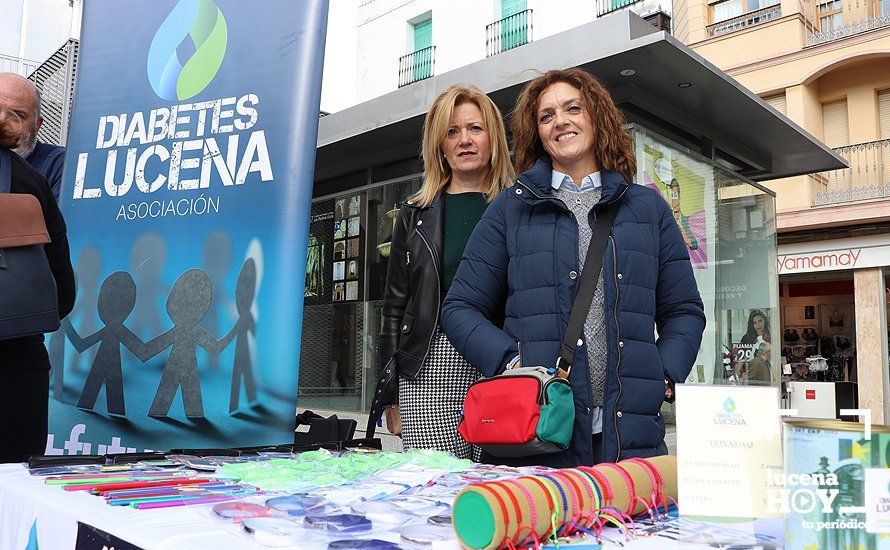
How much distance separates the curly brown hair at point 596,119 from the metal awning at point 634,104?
2239 mm

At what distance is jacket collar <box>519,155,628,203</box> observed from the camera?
6.51 feet

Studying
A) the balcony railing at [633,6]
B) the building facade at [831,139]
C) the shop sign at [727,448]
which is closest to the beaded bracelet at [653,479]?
the shop sign at [727,448]

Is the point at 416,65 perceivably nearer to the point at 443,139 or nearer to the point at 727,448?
the point at 443,139

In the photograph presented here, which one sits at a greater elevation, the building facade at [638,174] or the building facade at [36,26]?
the building facade at [36,26]

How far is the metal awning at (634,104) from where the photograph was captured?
5.21m

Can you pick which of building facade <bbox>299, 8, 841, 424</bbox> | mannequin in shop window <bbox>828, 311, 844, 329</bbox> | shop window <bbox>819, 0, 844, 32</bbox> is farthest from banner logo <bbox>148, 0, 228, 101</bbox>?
mannequin in shop window <bbox>828, 311, 844, 329</bbox>

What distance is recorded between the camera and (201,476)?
131 cm

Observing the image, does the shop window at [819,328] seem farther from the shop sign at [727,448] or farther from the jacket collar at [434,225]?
the shop sign at [727,448]

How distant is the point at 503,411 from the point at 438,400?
2.73 ft

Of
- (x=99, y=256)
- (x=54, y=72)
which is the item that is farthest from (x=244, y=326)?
(x=54, y=72)

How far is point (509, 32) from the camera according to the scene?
46.8 ft

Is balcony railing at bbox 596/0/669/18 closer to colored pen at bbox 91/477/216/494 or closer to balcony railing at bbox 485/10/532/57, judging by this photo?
balcony railing at bbox 485/10/532/57

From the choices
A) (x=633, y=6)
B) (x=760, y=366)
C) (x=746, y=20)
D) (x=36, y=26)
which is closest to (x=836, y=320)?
(x=746, y=20)

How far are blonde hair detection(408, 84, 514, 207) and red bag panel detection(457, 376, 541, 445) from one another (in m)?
1.13
